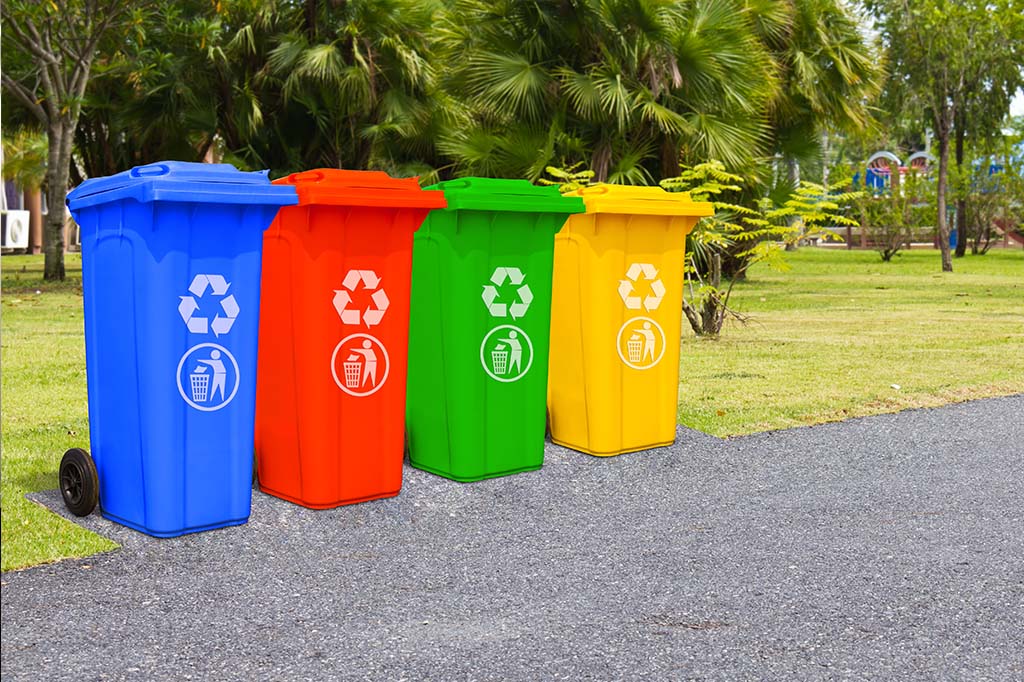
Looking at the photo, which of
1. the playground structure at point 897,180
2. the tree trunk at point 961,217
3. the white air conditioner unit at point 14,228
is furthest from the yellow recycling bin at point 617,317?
the tree trunk at point 961,217

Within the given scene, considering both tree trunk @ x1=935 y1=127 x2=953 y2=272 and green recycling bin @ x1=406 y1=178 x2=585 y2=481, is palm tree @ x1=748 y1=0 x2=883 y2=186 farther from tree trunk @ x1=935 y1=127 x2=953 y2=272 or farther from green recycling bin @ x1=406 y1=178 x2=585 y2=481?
green recycling bin @ x1=406 y1=178 x2=585 y2=481

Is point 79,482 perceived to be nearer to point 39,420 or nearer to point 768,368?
point 39,420

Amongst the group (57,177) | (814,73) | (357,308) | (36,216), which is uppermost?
(814,73)

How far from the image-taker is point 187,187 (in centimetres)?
457

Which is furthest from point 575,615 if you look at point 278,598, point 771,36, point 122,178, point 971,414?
point 771,36

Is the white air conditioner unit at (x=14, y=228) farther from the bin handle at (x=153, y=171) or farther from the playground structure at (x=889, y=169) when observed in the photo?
the bin handle at (x=153, y=171)

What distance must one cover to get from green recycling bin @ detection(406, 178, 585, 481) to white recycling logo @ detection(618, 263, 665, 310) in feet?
1.57

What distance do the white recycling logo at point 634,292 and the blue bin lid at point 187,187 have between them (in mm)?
1975

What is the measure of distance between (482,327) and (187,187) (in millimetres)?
1585

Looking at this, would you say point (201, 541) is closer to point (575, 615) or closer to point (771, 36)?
point (575, 615)

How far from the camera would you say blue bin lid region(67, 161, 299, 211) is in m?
4.51

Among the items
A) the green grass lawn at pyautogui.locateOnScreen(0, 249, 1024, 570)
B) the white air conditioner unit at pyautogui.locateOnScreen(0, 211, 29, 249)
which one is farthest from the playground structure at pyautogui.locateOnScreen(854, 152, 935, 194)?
the white air conditioner unit at pyautogui.locateOnScreen(0, 211, 29, 249)

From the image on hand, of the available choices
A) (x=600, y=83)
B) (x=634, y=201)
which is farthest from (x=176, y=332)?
(x=600, y=83)

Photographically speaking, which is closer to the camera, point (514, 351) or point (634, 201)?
point (514, 351)
